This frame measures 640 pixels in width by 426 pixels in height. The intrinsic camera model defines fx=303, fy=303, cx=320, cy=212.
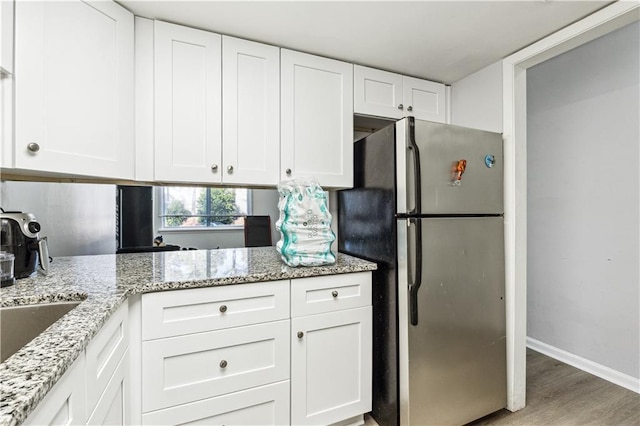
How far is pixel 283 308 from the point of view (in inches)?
57.1

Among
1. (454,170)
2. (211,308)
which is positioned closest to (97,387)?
(211,308)

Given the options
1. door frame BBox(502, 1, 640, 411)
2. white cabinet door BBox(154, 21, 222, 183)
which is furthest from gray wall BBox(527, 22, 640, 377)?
white cabinet door BBox(154, 21, 222, 183)

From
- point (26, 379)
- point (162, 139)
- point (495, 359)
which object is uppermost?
point (162, 139)

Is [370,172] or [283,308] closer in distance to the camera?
[283,308]

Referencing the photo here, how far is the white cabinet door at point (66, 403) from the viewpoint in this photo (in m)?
0.58

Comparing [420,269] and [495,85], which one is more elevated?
[495,85]

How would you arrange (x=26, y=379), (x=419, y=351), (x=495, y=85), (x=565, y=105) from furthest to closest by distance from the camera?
(x=565, y=105) → (x=495, y=85) → (x=419, y=351) → (x=26, y=379)

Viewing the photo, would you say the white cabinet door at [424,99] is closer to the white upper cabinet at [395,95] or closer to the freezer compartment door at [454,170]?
the white upper cabinet at [395,95]

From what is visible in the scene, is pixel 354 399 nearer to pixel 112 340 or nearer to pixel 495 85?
pixel 112 340

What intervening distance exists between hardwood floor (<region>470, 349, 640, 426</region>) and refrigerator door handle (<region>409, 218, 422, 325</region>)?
84 centimetres

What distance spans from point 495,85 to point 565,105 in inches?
37.6

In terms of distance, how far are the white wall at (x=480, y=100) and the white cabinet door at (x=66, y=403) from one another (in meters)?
2.26

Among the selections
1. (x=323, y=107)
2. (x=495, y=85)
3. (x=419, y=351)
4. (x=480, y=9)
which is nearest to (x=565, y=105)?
(x=495, y=85)

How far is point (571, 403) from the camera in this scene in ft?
6.16
